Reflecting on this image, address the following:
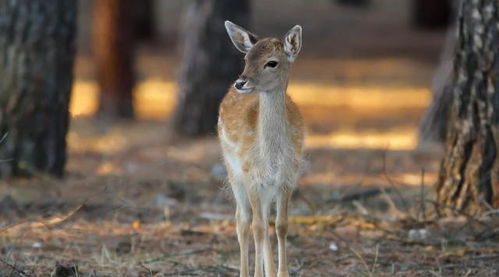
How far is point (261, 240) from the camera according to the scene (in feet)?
22.6

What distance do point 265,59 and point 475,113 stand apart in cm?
203

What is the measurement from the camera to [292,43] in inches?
277

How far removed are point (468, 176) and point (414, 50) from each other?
63.3 feet

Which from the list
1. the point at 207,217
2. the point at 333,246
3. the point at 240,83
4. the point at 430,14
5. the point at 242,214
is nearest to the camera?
the point at 240,83

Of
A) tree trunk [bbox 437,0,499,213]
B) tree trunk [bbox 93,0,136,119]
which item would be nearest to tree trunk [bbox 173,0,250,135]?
tree trunk [bbox 93,0,136,119]

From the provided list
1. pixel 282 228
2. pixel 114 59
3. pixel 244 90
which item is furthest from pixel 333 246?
pixel 114 59

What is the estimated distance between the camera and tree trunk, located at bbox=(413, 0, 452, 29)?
29.4 metres

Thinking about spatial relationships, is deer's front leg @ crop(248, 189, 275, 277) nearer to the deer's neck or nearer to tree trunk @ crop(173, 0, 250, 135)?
the deer's neck

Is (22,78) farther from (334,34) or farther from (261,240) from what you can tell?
(334,34)

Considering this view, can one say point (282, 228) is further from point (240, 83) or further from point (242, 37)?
point (242, 37)

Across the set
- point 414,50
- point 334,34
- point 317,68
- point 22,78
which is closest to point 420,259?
point 22,78

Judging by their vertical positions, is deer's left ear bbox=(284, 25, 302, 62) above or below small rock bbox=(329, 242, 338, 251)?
above

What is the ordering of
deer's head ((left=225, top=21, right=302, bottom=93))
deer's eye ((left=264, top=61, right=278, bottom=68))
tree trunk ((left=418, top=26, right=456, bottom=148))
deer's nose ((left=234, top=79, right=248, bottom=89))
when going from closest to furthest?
deer's nose ((left=234, top=79, right=248, bottom=89)), deer's head ((left=225, top=21, right=302, bottom=93)), deer's eye ((left=264, top=61, right=278, bottom=68)), tree trunk ((left=418, top=26, right=456, bottom=148))

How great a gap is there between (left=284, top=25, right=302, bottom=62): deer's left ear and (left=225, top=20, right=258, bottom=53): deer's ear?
0.22m
